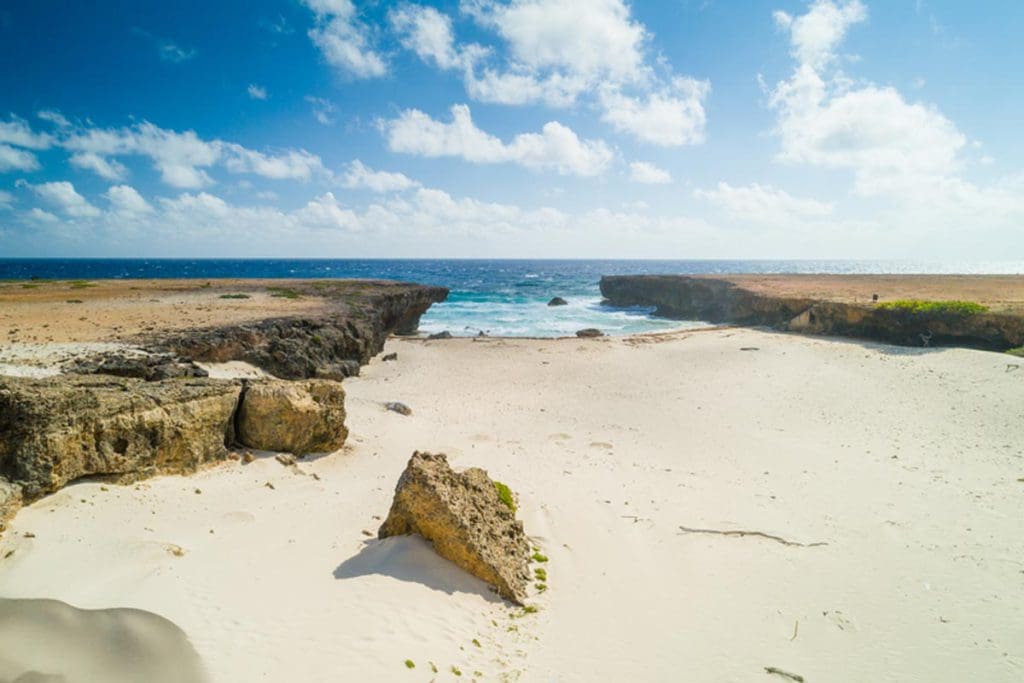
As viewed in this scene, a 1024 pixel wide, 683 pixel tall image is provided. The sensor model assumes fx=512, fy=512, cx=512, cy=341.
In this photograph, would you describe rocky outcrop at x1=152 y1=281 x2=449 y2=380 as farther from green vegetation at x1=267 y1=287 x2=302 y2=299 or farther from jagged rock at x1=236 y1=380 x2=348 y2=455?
jagged rock at x1=236 y1=380 x2=348 y2=455

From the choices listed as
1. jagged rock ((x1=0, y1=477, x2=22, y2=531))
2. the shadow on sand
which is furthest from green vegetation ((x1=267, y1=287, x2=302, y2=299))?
the shadow on sand

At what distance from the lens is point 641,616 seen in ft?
21.4

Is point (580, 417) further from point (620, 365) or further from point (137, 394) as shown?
point (137, 394)

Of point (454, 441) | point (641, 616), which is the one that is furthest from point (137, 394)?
point (641, 616)

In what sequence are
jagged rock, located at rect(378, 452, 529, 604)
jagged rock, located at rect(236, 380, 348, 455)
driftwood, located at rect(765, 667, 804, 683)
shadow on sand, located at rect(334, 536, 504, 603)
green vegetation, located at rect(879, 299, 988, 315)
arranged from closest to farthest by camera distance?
driftwood, located at rect(765, 667, 804, 683) < shadow on sand, located at rect(334, 536, 504, 603) < jagged rock, located at rect(378, 452, 529, 604) < jagged rock, located at rect(236, 380, 348, 455) < green vegetation, located at rect(879, 299, 988, 315)

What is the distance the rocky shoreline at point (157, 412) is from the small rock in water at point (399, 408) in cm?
394

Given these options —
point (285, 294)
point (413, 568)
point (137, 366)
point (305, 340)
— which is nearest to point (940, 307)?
point (305, 340)

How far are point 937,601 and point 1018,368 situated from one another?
19.5 meters

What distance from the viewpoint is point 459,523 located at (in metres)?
6.64

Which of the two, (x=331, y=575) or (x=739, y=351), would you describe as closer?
(x=331, y=575)

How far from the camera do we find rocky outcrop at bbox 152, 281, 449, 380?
16.3 m

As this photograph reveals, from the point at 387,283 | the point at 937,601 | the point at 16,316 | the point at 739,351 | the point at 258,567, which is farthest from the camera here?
the point at 387,283

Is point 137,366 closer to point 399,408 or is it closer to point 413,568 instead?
point 399,408

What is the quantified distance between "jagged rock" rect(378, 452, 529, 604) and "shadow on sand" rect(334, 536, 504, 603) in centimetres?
11
